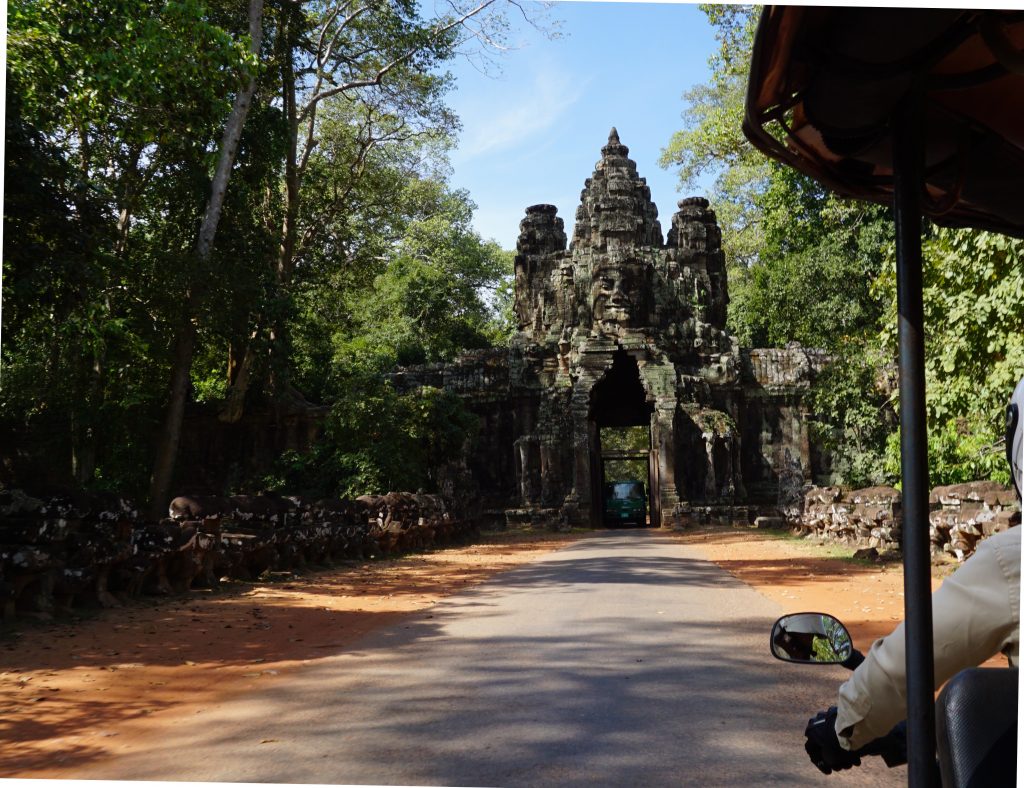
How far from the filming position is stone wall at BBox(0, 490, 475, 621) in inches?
329

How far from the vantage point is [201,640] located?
7.54 metres

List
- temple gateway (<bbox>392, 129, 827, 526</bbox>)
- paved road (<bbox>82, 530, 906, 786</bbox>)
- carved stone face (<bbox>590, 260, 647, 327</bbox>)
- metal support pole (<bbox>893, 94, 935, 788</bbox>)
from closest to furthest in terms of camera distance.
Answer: metal support pole (<bbox>893, 94, 935, 788</bbox>), paved road (<bbox>82, 530, 906, 786</bbox>), temple gateway (<bbox>392, 129, 827, 526</bbox>), carved stone face (<bbox>590, 260, 647, 327</bbox>)

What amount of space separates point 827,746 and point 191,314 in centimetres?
1743

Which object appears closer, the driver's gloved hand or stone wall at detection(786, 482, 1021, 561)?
the driver's gloved hand

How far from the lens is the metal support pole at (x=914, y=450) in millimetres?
1850

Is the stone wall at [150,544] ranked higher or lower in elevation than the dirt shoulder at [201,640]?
higher

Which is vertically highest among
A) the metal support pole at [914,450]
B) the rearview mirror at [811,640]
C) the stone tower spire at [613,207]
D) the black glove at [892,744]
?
the stone tower spire at [613,207]

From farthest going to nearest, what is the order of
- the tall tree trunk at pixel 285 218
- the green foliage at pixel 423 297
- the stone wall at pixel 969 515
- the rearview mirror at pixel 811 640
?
the green foliage at pixel 423 297
the tall tree trunk at pixel 285 218
the stone wall at pixel 969 515
the rearview mirror at pixel 811 640

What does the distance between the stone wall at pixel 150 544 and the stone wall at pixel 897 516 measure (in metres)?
7.44

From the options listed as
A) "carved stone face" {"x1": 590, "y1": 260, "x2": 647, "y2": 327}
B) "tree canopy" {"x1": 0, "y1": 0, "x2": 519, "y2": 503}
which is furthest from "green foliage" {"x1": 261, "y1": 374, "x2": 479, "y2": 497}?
"carved stone face" {"x1": 590, "y1": 260, "x2": 647, "y2": 327}

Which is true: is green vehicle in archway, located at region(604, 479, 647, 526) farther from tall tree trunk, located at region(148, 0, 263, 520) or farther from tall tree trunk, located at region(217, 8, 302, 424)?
tall tree trunk, located at region(148, 0, 263, 520)

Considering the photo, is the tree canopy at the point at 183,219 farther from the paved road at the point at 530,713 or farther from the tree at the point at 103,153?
the paved road at the point at 530,713

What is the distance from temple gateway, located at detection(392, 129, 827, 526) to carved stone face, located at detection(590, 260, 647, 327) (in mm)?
47

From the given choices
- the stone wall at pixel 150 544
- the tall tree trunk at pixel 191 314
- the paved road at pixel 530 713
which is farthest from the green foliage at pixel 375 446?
the paved road at pixel 530 713
